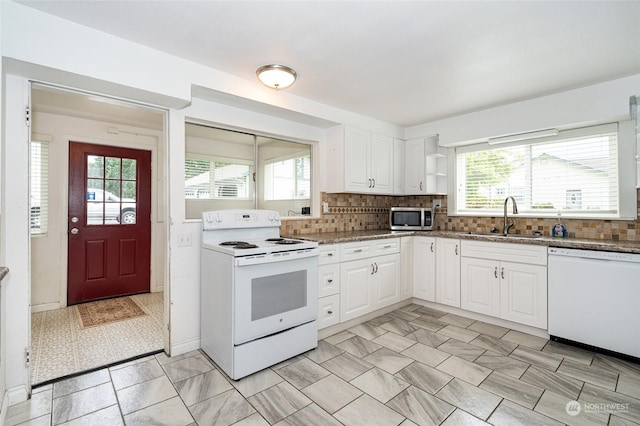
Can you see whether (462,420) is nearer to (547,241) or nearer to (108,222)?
(547,241)

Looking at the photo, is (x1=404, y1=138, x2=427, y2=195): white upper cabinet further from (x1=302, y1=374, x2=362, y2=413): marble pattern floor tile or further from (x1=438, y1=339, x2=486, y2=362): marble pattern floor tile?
(x1=302, y1=374, x2=362, y2=413): marble pattern floor tile

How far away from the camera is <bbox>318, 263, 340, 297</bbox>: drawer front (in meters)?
A: 2.87

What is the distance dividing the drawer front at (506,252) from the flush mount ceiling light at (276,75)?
8.06ft

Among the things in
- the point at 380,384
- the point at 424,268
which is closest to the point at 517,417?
the point at 380,384

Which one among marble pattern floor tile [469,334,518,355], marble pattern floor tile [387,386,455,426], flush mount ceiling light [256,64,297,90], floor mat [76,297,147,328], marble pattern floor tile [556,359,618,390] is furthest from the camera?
floor mat [76,297,147,328]

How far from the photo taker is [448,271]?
3547 millimetres

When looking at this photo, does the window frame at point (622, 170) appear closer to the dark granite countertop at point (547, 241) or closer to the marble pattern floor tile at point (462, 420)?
the dark granite countertop at point (547, 241)

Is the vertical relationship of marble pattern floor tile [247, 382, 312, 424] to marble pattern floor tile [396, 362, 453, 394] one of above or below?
below

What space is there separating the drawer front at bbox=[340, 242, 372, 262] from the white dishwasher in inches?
64.8

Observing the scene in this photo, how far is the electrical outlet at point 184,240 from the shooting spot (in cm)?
262

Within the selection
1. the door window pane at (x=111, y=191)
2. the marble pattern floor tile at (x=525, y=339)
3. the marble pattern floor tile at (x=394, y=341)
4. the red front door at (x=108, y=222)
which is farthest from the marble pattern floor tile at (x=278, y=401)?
the door window pane at (x=111, y=191)

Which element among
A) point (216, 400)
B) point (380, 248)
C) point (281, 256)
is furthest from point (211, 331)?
point (380, 248)

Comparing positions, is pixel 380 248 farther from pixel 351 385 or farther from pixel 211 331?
pixel 211 331

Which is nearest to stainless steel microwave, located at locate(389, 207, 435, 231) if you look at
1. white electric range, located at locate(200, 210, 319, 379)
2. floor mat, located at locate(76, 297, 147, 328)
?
white electric range, located at locate(200, 210, 319, 379)
